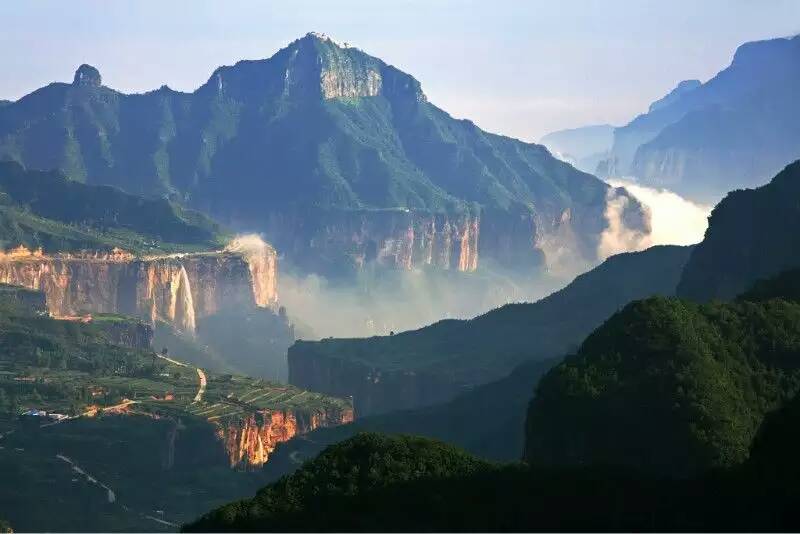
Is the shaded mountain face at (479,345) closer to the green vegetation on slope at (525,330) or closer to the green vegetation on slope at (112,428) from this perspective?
the green vegetation on slope at (525,330)

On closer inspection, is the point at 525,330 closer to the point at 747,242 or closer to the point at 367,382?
the point at 367,382

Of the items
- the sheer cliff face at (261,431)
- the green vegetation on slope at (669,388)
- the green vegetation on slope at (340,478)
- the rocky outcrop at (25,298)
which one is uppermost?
the green vegetation on slope at (669,388)

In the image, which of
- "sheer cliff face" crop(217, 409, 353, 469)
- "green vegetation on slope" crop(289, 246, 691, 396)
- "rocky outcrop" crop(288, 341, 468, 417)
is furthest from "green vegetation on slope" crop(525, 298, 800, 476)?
"rocky outcrop" crop(288, 341, 468, 417)

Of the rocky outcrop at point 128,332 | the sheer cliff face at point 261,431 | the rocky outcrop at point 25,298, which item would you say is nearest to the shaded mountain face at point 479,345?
the sheer cliff face at point 261,431

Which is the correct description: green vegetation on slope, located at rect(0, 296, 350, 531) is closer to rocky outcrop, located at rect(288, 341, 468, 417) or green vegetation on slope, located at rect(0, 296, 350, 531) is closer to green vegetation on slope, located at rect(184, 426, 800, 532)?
rocky outcrop, located at rect(288, 341, 468, 417)

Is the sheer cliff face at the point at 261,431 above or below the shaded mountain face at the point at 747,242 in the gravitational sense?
below

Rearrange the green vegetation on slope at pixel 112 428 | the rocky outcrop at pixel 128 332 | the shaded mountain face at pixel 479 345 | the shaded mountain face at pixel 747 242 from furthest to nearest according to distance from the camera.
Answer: the rocky outcrop at pixel 128 332, the shaded mountain face at pixel 479 345, the green vegetation on slope at pixel 112 428, the shaded mountain face at pixel 747 242

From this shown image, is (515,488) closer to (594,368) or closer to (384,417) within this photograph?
(594,368)
